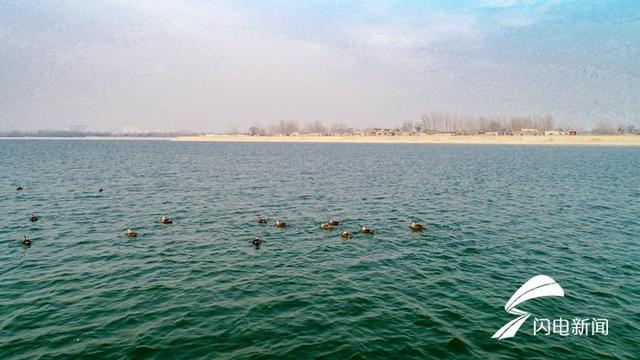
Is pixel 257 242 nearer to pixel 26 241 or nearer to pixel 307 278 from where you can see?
pixel 307 278

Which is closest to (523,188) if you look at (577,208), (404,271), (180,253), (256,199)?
(577,208)

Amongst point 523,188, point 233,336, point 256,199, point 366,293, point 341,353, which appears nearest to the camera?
point 341,353

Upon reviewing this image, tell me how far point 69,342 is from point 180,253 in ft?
34.8

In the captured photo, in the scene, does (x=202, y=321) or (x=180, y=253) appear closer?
(x=202, y=321)

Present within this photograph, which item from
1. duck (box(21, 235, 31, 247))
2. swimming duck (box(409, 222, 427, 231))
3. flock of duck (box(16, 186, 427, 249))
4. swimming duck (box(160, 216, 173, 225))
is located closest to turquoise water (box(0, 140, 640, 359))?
duck (box(21, 235, 31, 247))

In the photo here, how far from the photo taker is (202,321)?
1603cm

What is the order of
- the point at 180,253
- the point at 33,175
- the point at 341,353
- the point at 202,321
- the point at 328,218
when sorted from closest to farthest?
the point at 341,353
the point at 202,321
the point at 180,253
the point at 328,218
the point at 33,175

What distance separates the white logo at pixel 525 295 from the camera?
1552 cm

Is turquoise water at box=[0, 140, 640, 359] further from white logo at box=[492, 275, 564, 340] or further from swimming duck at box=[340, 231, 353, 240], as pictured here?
swimming duck at box=[340, 231, 353, 240]

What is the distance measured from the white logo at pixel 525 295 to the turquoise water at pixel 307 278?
0.42 meters

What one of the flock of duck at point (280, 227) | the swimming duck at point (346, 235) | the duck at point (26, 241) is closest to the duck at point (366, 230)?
the flock of duck at point (280, 227)

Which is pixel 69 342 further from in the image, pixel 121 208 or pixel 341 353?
pixel 121 208

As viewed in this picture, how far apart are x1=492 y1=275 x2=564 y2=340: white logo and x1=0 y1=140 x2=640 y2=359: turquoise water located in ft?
1.39

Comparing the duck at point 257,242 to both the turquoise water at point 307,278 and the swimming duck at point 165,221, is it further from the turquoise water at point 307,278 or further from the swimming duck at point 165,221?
the swimming duck at point 165,221
